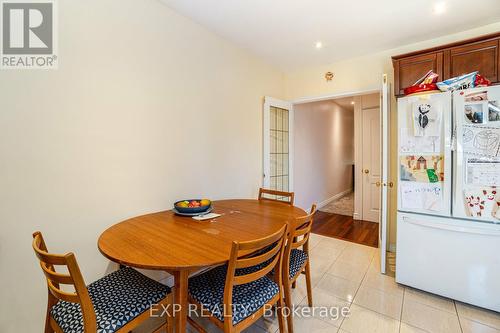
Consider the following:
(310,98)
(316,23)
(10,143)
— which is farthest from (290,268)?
(310,98)

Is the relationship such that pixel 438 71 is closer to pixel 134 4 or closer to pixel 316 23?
pixel 316 23

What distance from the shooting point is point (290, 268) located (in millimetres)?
1656

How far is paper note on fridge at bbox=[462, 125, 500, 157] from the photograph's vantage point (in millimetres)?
1715

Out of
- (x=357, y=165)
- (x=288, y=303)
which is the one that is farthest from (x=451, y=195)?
(x=357, y=165)

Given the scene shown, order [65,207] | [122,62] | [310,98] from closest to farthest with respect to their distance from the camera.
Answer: [65,207] < [122,62] < [310,98]

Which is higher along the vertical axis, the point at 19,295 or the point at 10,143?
the point at 10,143

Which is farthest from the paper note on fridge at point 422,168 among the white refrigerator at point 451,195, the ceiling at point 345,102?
the ceiling at point 345,102

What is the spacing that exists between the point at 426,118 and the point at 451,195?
Result: 0.69 m

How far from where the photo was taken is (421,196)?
2.01 meters

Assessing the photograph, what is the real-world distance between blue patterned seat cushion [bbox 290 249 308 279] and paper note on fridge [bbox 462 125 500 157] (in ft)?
5.15

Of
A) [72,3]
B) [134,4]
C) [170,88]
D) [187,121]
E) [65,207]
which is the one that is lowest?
[65,207]

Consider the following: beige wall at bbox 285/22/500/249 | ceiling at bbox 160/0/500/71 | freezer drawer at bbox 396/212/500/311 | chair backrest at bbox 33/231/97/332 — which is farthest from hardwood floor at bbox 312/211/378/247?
chair backrest at bbox 33/231/97/332

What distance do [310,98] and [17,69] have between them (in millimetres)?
3232

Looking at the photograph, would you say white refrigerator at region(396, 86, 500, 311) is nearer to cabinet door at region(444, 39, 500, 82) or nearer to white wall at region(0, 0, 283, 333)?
cabinet door at region(444, 39, 500, 82)
